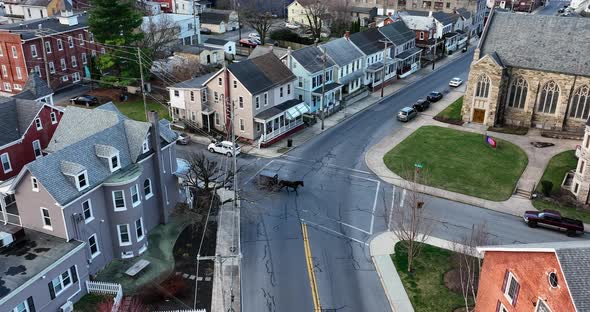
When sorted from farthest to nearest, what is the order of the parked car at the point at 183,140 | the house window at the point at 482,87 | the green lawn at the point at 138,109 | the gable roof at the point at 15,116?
the green lawn at the point at 138,109, the house window at the point at 482,87, the parked car at the point at 183,140, the gable roof at the point at 15,116

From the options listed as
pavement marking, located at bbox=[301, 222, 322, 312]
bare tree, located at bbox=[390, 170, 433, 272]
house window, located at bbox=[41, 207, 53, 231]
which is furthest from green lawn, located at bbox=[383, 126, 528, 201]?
house window, located at bbox=[41, 207, 53, 231]

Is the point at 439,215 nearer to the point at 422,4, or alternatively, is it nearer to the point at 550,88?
the point at 550,88

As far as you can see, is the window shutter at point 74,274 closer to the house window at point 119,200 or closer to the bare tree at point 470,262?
the house window at point 119,200

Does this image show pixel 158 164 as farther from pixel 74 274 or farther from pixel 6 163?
pixel 6 163

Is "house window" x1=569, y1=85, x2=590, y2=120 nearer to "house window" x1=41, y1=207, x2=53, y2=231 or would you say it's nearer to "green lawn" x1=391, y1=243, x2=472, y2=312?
"green lawn" x1=391, y1=243, x2=472, y2=312

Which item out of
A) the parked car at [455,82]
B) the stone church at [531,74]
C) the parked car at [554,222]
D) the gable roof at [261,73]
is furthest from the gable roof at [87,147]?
the parked car at [455,82]

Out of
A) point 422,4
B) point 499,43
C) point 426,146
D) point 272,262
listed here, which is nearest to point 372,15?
point 422,4
